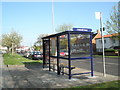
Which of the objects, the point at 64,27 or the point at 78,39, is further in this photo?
the point at 64,27

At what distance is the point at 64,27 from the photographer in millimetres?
46938

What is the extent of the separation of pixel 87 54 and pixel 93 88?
2.91 meters

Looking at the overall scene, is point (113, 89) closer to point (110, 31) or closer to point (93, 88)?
point (93, 88)

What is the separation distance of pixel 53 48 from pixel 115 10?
1786 centimetres

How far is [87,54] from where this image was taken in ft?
26.9

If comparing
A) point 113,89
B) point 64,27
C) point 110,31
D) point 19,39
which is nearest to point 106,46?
point 64,27

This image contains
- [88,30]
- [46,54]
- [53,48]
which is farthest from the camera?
[46,54]

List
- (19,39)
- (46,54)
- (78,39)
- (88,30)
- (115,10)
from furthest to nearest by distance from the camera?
(19,39), (115,10), (46,54), (78,39), (88,30)

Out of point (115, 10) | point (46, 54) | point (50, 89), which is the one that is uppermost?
point (115, 10)

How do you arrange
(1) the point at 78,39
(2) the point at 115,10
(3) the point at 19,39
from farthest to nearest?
(3) the point at 19,39 → (2) the point at 115,10 → (1) the point at 78,39

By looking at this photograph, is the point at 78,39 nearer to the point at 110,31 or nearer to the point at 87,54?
the point at 87,54

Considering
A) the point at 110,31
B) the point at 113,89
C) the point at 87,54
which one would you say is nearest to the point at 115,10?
the point at 110,31

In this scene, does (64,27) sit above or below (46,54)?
above

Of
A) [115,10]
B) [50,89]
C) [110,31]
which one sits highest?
[115,10]
